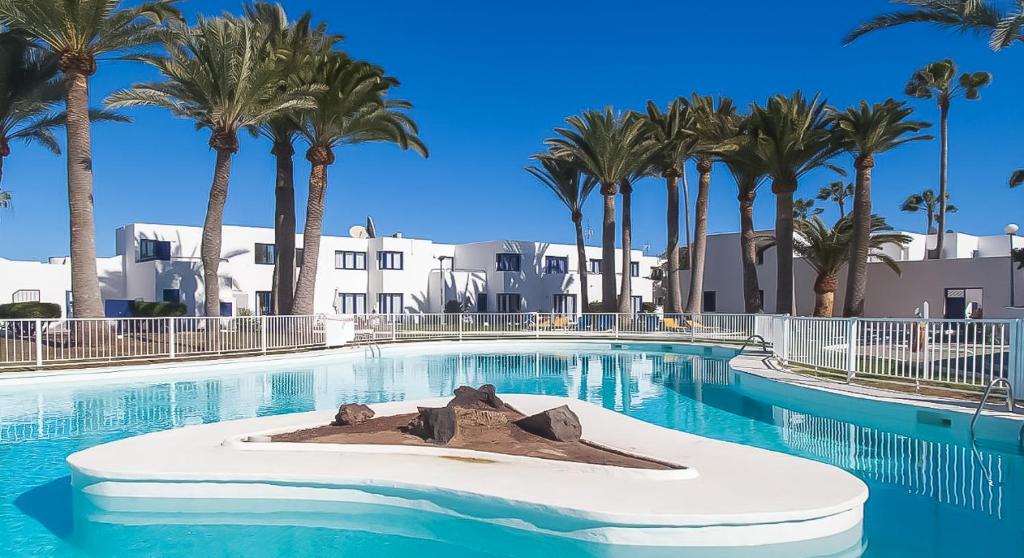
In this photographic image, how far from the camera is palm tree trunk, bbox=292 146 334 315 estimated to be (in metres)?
24.5

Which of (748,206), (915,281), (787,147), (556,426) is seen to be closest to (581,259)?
(748,206)

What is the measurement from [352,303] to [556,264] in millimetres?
13821

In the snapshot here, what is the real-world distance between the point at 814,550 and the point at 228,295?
103ft

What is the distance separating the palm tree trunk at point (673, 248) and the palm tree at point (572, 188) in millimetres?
5972

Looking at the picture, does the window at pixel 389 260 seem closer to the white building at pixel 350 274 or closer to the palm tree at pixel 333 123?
the white building at pixel 350 274

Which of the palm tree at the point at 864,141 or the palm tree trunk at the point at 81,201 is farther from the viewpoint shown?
the palm tree at the point at 864,141

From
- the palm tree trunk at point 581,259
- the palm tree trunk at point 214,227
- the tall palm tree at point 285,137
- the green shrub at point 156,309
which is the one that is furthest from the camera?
the palm tree trunk at point 581,259

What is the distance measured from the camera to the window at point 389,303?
3825 centimetres

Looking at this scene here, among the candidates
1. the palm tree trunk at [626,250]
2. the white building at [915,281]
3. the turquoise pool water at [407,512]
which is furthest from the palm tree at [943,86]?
the turquoise pool water at [407,512]

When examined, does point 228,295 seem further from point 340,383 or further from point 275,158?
point 340,383

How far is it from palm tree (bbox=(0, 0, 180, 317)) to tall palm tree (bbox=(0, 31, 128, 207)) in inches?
134

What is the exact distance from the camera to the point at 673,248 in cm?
3372

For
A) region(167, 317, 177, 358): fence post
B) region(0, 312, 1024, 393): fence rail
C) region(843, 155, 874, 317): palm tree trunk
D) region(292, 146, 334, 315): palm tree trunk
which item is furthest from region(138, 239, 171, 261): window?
region(843, 155, 874, 317): palm tree trunk

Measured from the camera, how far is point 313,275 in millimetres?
24766
